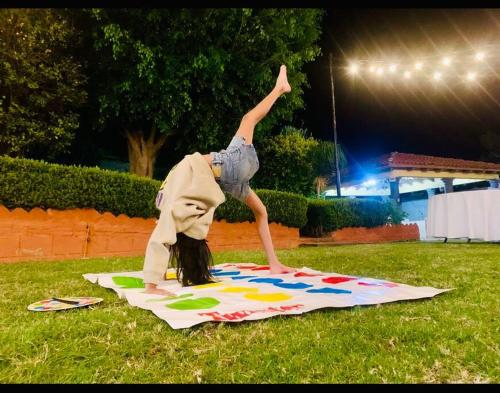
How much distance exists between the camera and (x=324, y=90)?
21625 mm

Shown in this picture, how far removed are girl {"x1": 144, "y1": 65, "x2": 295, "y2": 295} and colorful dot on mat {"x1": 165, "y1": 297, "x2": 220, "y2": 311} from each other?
0.46 meters

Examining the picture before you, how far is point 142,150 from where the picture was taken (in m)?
12.8

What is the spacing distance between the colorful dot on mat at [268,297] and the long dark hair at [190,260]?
0.85 meters

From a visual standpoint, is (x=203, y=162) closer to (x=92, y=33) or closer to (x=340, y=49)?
(x=92, y=33)

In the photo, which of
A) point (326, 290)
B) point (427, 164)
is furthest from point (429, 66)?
point (326, 290)

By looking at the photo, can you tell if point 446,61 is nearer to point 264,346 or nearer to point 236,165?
point 236,165

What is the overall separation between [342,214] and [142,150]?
310 inches

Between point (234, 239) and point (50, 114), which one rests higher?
point (50, 114)

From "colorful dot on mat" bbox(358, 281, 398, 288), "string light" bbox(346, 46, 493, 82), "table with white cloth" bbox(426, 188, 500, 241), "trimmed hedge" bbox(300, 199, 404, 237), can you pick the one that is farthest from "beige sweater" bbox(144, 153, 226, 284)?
"string light" bbox(346, 46, 493, 82)

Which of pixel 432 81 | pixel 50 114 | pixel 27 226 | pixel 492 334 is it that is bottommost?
pixel 492 334

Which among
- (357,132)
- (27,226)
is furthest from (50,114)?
(357,132)

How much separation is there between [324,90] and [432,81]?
584 centimetres

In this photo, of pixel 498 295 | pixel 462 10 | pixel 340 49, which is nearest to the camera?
pixel 498 295

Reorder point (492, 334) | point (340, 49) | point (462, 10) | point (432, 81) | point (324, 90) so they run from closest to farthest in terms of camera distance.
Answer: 1. point (492, 334)
2. point (462, 10)
3. point (340, 49)
4. point (432, 81)
5. point (324, 90)
